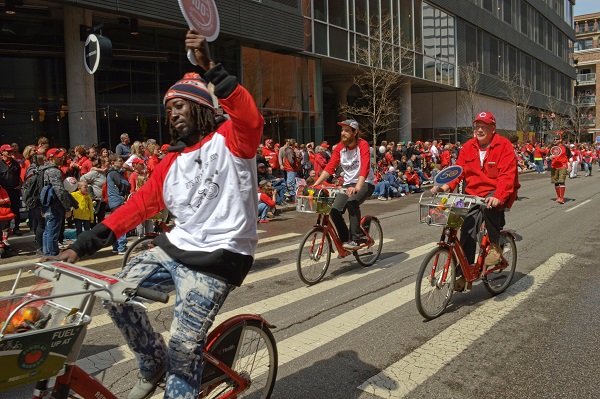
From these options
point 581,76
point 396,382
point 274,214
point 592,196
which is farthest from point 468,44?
point 581,76

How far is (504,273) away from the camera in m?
6.72

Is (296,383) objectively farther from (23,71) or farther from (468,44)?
(468,44)

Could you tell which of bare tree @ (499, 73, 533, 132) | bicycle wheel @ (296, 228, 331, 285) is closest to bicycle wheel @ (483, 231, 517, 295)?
bicycle wheel @ (296, 228, 331, 285)

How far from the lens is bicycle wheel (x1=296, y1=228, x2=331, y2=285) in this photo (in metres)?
7.05

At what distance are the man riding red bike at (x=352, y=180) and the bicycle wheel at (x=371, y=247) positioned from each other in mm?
396

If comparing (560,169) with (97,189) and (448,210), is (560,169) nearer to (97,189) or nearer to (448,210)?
(448,210)

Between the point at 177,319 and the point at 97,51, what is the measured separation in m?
12.0

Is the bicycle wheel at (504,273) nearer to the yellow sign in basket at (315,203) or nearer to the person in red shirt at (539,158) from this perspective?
the yellow sign in basket at (315,203)

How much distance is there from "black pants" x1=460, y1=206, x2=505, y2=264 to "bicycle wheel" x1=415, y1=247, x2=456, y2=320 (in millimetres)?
361

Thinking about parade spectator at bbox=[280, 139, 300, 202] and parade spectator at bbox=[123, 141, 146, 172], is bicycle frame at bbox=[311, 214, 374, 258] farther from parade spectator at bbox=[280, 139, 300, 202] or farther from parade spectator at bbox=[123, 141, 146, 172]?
parade spectator at bbox=[280, 139, 300, 202]

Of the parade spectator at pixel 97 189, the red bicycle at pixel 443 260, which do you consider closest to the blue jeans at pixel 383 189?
the parade spectator at pixel 97 189

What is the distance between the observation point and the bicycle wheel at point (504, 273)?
641 cm

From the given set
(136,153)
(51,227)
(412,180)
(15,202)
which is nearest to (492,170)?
(51,227)

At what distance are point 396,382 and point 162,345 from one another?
1.95m
